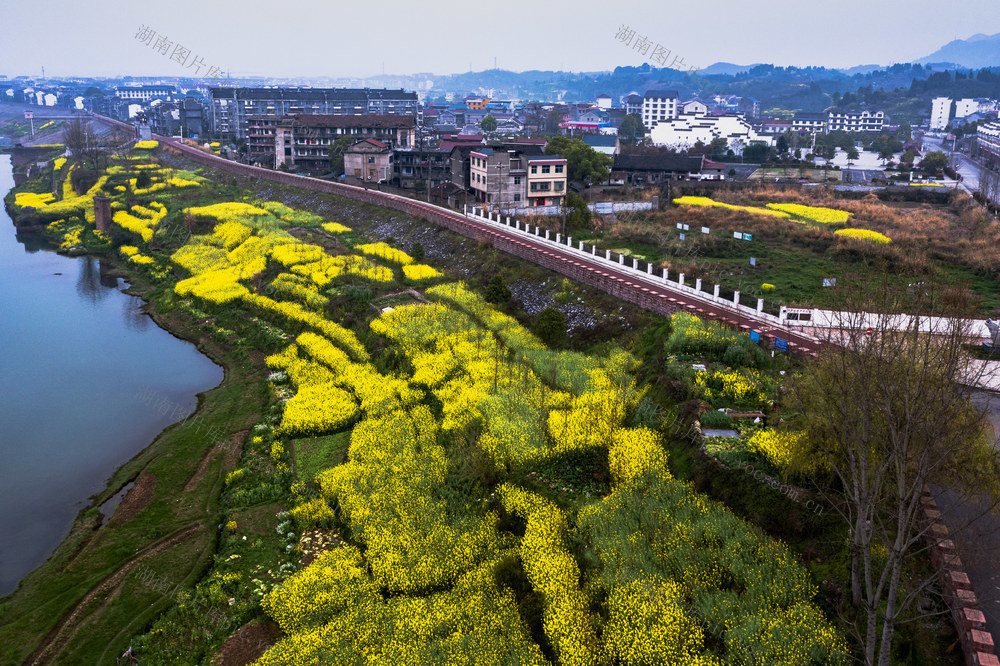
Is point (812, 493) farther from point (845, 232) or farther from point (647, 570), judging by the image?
point (845, 232)

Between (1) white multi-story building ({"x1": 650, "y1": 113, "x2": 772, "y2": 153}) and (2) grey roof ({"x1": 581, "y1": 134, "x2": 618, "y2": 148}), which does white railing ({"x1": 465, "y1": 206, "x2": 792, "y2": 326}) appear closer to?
(2) grey roof ({"x1": 581, "y1": 134, "x2": 618, "y2": 148})

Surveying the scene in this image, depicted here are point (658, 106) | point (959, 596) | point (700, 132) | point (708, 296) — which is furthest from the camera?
point (658, 106)

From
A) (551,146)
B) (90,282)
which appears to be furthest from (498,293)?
(551,146)

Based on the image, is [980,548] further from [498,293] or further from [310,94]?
[310,94]

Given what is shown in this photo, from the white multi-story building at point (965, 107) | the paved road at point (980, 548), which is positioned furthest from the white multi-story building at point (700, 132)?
the paved road at point (980, 548)

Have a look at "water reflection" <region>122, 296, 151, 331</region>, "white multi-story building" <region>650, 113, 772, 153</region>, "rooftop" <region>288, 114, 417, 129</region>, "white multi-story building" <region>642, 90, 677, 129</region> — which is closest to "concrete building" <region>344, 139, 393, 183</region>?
"rooftop" <region>288, 114, 417, 129</region>

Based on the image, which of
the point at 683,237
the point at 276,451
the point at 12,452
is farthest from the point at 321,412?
the point at 683,237

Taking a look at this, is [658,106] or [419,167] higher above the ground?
[658,106]
